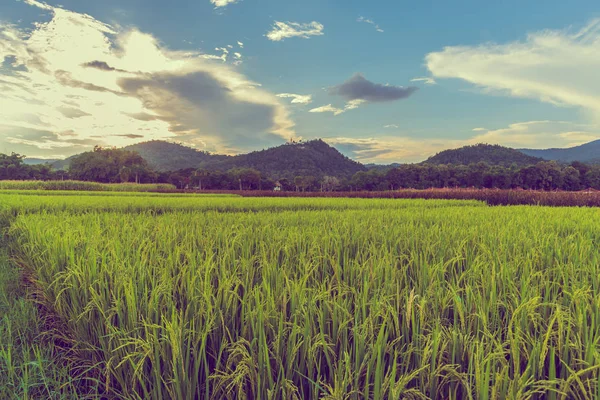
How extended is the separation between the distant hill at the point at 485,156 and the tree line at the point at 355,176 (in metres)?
9.92

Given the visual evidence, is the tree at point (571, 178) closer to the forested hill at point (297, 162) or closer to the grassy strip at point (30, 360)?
the forested hill at point (297, 162)

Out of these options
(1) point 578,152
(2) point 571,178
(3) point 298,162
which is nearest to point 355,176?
(3) point 298,162

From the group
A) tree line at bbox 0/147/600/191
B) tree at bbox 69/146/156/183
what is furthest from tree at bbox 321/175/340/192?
tree at bbox 69/146/156/183

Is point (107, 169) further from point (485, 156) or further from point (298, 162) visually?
point (485, 156)

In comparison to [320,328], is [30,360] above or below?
below

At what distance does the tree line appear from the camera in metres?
69.6

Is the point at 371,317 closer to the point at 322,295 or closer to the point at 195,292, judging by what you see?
the point at 322,295

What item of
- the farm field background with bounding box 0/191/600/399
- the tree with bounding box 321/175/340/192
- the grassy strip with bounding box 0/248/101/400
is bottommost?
the grassy strip with bounding box 0/248/101/400

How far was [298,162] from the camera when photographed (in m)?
97.4

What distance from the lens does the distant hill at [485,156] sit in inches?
3460

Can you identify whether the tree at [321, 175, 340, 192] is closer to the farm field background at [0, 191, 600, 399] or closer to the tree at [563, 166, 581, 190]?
the tree at [563, 166, 581, 190]

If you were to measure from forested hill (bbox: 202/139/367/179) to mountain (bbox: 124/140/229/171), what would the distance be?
675 inches

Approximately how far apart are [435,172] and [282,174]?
4064 cm

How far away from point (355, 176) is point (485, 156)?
3916cm
